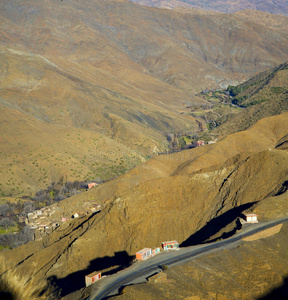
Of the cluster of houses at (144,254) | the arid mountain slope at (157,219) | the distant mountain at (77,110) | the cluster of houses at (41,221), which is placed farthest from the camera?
the distant mountain at (77,110)

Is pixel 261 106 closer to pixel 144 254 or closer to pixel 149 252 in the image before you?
pixel 149 252

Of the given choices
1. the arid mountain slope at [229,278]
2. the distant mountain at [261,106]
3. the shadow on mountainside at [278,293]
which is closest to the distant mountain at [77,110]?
the distant mountain at [261,106]

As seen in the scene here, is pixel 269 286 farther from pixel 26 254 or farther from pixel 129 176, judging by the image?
pixel 129 176

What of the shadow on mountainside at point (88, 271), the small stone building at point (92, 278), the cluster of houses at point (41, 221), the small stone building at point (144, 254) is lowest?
the cluster of houses at point (41, 221)

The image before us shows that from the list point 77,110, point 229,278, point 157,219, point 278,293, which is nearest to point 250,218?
point 229,278

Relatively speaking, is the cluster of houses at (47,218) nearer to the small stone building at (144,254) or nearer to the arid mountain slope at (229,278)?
the small stone building at (144,254)

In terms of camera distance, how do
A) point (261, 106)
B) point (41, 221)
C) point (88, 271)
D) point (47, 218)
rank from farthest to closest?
point (261, 106) → point (47, 218) → point (41, 221) → point (88, 271)

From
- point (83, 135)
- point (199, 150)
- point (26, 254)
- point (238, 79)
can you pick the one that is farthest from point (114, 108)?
point (238, 79)
